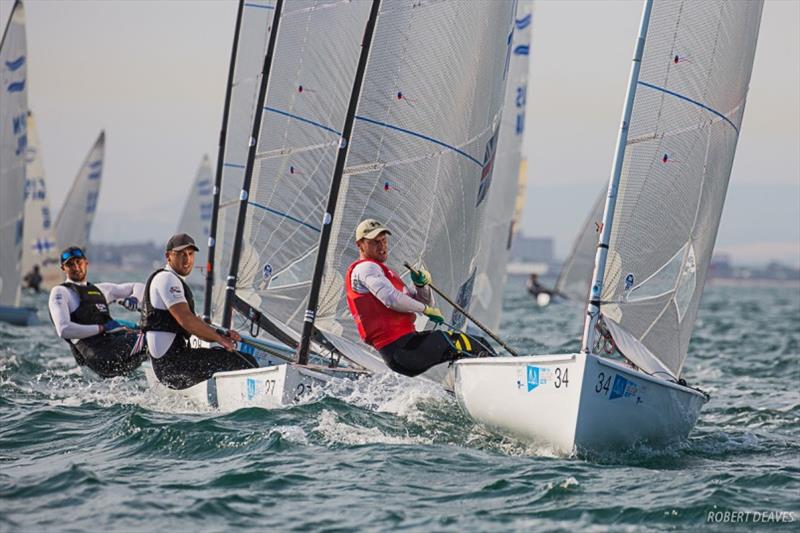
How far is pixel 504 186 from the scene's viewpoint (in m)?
19.6

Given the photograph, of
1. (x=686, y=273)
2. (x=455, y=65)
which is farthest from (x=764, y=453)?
(x=455, y=65)

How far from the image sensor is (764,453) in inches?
348

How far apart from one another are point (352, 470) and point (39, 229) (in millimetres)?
25507

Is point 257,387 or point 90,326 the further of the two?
point 90,326

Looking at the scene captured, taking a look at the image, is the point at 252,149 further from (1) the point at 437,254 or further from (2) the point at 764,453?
(2) the point at 764,453

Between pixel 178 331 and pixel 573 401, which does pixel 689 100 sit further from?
pixel 178 331

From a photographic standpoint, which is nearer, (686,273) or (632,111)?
(632,111)

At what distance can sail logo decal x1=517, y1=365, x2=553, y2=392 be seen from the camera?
7.72 meters

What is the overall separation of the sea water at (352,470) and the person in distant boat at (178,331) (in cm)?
32

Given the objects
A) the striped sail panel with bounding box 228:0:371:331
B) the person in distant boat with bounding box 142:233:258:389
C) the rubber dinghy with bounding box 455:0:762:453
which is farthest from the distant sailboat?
the rubber dinghy with bounding box 455:0:762:453

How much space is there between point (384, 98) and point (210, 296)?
4.40m

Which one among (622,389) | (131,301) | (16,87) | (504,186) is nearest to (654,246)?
(622,389)

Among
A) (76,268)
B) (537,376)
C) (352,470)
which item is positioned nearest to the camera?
(352,470)

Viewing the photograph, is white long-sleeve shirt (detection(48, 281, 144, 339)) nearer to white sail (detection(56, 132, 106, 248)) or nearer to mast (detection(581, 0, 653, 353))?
mast (detection(581, 0, 653, 353))
